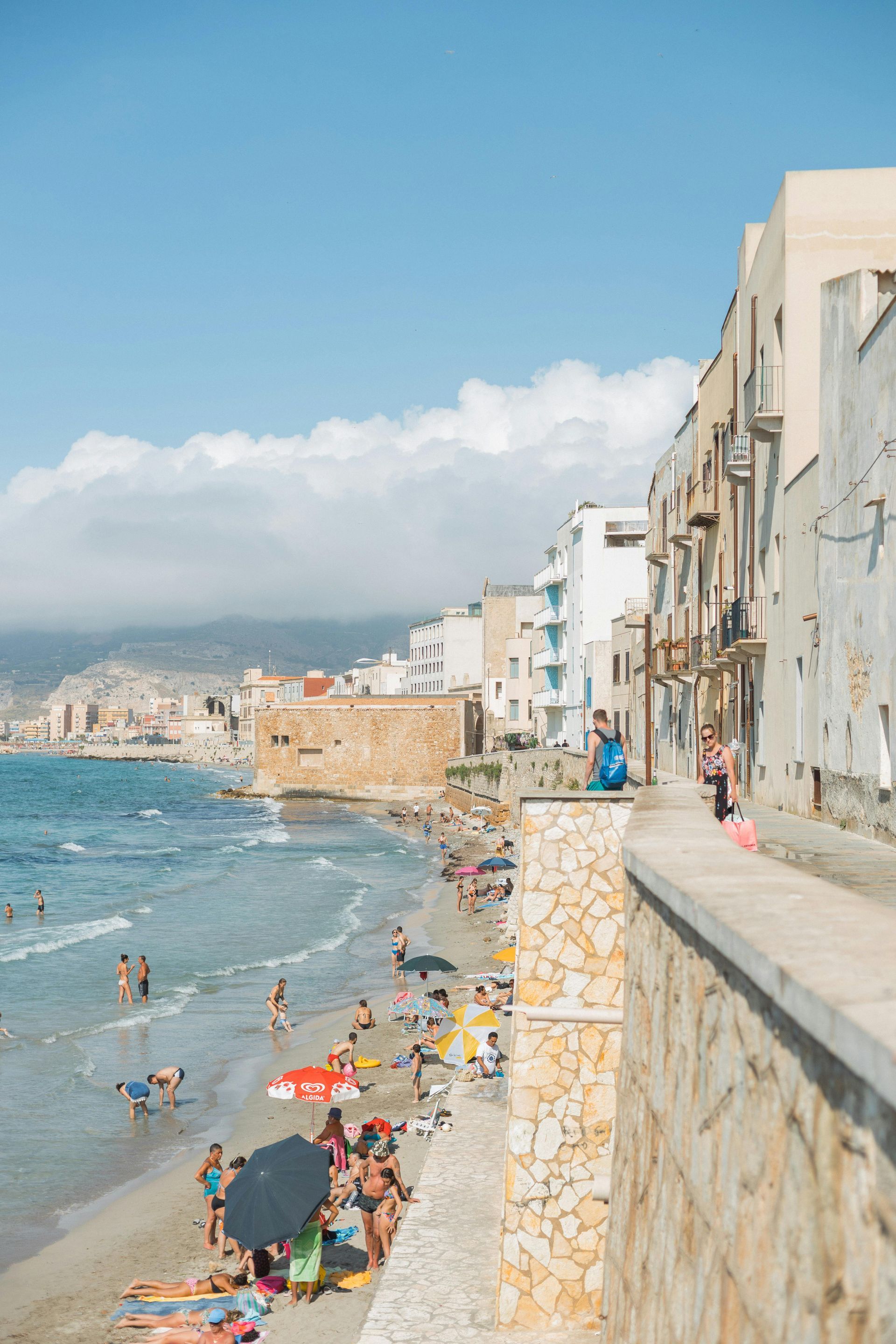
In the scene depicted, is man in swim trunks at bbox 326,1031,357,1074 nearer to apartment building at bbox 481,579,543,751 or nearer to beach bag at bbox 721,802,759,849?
beach bag at bbox 721,802,759,849

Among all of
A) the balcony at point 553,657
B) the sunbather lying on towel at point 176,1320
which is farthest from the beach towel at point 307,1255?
the balcony at point 553,657

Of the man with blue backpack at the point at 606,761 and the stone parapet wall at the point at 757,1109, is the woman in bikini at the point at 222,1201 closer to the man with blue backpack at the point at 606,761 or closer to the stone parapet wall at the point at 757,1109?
the man with blue backpack at the point at 606,761

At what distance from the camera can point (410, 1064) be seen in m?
19.7

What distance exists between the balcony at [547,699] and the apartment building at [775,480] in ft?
97.5

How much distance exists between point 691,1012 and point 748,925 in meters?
0.82

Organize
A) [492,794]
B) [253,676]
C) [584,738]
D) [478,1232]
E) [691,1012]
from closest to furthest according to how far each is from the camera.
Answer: [691,1012] → [478,1232] → [584,738] → [492,794] → [253,676]

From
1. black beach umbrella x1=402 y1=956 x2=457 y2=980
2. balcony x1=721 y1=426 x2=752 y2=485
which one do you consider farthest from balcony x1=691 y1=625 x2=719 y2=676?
black beach umbrella x1=402 y1=956 x2=457 y2=980

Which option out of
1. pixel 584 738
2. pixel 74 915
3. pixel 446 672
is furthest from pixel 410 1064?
pixel 446 672

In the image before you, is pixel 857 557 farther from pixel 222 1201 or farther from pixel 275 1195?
pixel 222 1201

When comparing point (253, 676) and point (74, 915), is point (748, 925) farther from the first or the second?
point (253, 676)

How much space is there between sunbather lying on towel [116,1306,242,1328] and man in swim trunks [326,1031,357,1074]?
743cm

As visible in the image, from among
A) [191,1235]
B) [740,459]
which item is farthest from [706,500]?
[191,1235]

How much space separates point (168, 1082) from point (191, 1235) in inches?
195

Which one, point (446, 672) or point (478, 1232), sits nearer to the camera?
point (478, 1232)
